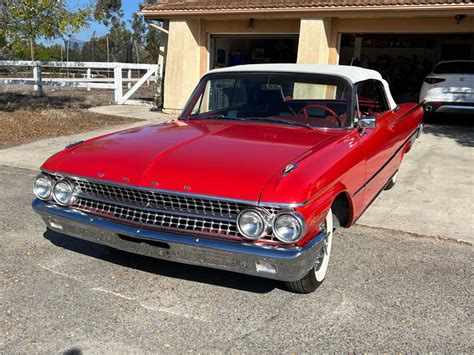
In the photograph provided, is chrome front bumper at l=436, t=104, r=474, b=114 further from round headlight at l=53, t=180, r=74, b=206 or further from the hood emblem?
round headlight at l=53, t=180, r=74, b=206

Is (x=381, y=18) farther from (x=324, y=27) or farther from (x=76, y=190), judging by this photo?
(x=76, y=190)

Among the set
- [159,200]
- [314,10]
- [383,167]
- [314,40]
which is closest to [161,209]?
[159,200]

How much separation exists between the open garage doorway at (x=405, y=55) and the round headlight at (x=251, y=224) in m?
17.5

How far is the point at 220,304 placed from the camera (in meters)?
3.33

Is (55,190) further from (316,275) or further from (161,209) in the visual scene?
(316,275)

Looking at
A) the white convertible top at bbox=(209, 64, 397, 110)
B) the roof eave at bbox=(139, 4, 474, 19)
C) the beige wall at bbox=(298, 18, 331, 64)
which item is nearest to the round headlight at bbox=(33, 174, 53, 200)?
the white convertible top at bbox=(209, 64, 397, 110)

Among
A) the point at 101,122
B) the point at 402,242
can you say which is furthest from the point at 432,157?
the point at 101,122

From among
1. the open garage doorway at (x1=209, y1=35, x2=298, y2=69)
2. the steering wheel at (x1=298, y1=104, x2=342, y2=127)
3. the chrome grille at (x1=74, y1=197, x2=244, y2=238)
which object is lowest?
the chrome grille at (x1=74, y1=197, x2=244, y2=238)

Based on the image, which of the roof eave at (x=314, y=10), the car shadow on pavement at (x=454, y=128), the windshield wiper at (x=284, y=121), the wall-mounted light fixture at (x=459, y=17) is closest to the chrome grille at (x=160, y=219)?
the windshield wiper at (x=284, y=121)

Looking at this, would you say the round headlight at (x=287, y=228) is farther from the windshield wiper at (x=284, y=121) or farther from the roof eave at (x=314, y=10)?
the roof eave at (x=314, y=10)

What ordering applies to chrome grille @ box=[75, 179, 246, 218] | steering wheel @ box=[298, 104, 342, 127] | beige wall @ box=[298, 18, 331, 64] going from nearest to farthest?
chrome grille @ box=[75, 179, 246, 218] < steering wheel @ box=[298, 104, 342, 127] < beige wall @ box=[298, 18, 331, 64]

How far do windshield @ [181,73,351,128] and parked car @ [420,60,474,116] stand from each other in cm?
782

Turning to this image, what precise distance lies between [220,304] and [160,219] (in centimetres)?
74

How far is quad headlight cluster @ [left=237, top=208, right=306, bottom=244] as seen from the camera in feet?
9.39
